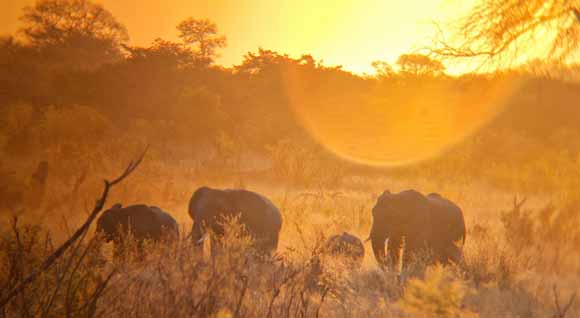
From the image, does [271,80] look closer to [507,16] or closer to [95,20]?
[95,20]

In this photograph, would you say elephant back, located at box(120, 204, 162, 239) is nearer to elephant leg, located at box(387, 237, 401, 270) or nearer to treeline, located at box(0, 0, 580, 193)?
elephant leg, located at box(387, 237, 401, 270)

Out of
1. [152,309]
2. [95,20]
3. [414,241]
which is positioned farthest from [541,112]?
[95,20]

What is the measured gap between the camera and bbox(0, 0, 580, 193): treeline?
15086 millimetres

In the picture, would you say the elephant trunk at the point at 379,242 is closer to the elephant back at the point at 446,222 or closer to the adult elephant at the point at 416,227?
the adult elephant at the point at 416,227

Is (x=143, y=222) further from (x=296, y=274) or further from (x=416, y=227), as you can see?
(x=416, y=227)

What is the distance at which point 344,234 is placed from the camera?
5547 millimetres

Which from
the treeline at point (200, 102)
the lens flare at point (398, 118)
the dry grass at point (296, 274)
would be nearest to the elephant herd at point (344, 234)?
the dry grass at point (296, 274)

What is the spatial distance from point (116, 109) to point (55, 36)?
39.4 ft

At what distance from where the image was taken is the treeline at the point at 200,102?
1509 cm

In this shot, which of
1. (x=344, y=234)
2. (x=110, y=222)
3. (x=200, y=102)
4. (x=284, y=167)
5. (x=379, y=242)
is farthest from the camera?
(x=200, y=102)

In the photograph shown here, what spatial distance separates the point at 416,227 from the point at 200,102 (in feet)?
54.4

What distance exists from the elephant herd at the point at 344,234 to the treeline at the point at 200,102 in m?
6.85

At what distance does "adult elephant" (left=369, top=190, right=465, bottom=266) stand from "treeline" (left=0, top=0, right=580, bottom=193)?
27.7 ft

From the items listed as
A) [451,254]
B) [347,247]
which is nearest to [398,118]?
[451,254]
